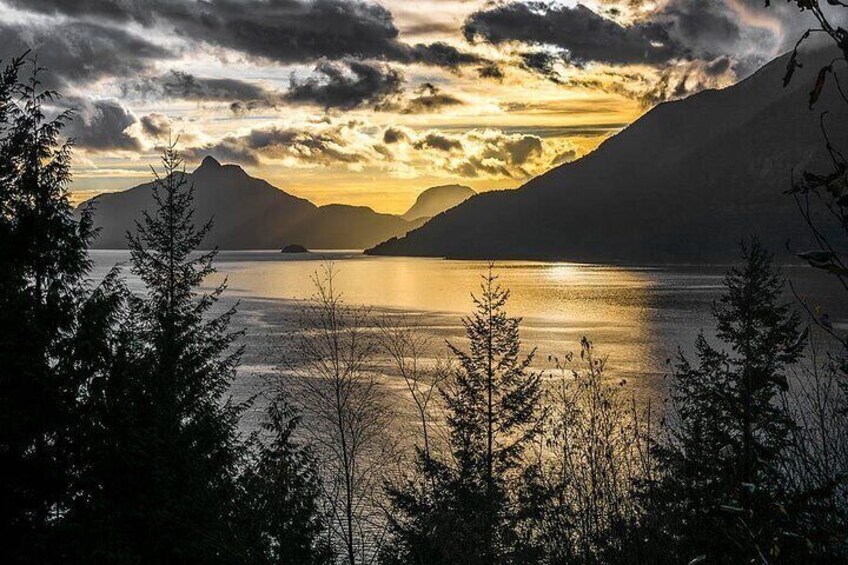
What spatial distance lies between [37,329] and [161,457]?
3.55 m

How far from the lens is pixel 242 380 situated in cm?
4928

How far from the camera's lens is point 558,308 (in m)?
106

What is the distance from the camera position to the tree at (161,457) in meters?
14.3

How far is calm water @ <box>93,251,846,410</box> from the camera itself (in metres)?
61.6

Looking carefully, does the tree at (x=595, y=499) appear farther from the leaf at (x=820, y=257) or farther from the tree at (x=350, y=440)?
the tree at (x=350, y=440)

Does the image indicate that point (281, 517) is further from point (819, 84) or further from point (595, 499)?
point (819, 84)

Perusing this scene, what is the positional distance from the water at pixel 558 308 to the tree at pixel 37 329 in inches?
504

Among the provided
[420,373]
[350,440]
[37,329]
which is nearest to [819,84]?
[37,329]

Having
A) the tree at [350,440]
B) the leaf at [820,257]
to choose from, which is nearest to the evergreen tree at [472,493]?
the tree at [350,440]

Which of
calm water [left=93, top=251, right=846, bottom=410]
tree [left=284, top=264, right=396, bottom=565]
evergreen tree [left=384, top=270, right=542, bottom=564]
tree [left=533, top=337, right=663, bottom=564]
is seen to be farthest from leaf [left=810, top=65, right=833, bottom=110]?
calm water [left=93, top=251, right=846, bottom=410]

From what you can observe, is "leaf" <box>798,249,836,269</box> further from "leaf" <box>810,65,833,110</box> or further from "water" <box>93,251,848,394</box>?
"water" <box>93,251,848,394</box>

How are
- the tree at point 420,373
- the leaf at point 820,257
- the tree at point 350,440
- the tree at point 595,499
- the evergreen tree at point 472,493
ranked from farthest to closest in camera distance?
the tree at point 420,373 < the tree at point 350,440 < the evergreen tree at point 472,493 < the tree at point 595,499 < the leaf at point 820,257

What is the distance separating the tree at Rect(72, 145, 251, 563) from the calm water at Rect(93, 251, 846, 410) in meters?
6.07

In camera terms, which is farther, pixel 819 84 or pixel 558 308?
pixel 558 308
